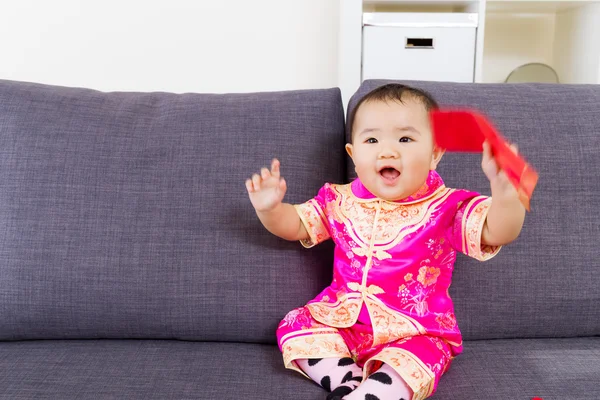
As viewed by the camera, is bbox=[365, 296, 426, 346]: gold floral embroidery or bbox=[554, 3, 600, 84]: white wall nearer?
bbox=[365, 296, 426, 346]: gold floral embroidery

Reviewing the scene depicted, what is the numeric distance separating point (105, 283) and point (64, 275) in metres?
0.08

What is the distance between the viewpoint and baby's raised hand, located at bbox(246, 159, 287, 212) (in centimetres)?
110

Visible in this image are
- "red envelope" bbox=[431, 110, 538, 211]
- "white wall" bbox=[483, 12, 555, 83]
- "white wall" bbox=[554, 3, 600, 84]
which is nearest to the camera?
"red envelope" bbox=[431, 110, 538, 211]

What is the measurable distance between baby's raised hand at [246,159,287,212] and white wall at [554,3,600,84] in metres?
1.76

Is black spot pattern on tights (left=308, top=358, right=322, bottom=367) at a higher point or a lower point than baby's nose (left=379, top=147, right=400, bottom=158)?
lower

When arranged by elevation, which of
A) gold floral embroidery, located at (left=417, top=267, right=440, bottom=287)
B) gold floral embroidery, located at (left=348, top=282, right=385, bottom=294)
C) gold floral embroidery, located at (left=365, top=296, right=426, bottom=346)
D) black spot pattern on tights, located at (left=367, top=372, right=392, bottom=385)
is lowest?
black spot pattern on tights, located at (left=367, top=372, right=392, bottom=385)

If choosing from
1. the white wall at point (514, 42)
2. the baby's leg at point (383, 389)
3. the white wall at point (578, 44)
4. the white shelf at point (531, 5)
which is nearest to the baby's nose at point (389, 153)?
the baby's leg at point (383, 389)

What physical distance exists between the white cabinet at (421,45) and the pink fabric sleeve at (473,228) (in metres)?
1.30

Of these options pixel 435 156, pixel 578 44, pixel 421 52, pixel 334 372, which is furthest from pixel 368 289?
pixel 578 44

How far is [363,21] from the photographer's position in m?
2.24

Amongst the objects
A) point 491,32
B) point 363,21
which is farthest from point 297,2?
point 491,32

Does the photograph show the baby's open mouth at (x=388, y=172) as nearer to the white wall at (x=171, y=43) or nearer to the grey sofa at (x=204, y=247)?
the grey sofa at (x=204, y=247)

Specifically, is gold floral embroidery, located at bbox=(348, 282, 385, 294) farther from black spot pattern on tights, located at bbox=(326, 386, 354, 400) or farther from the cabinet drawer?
the cabinet drawer

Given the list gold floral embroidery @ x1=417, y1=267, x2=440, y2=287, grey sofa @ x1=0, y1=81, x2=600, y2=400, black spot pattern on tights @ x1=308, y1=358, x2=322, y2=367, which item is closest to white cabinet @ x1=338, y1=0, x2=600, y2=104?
grey sofa @ x1=0, y1=81, x2=600, y2=400
